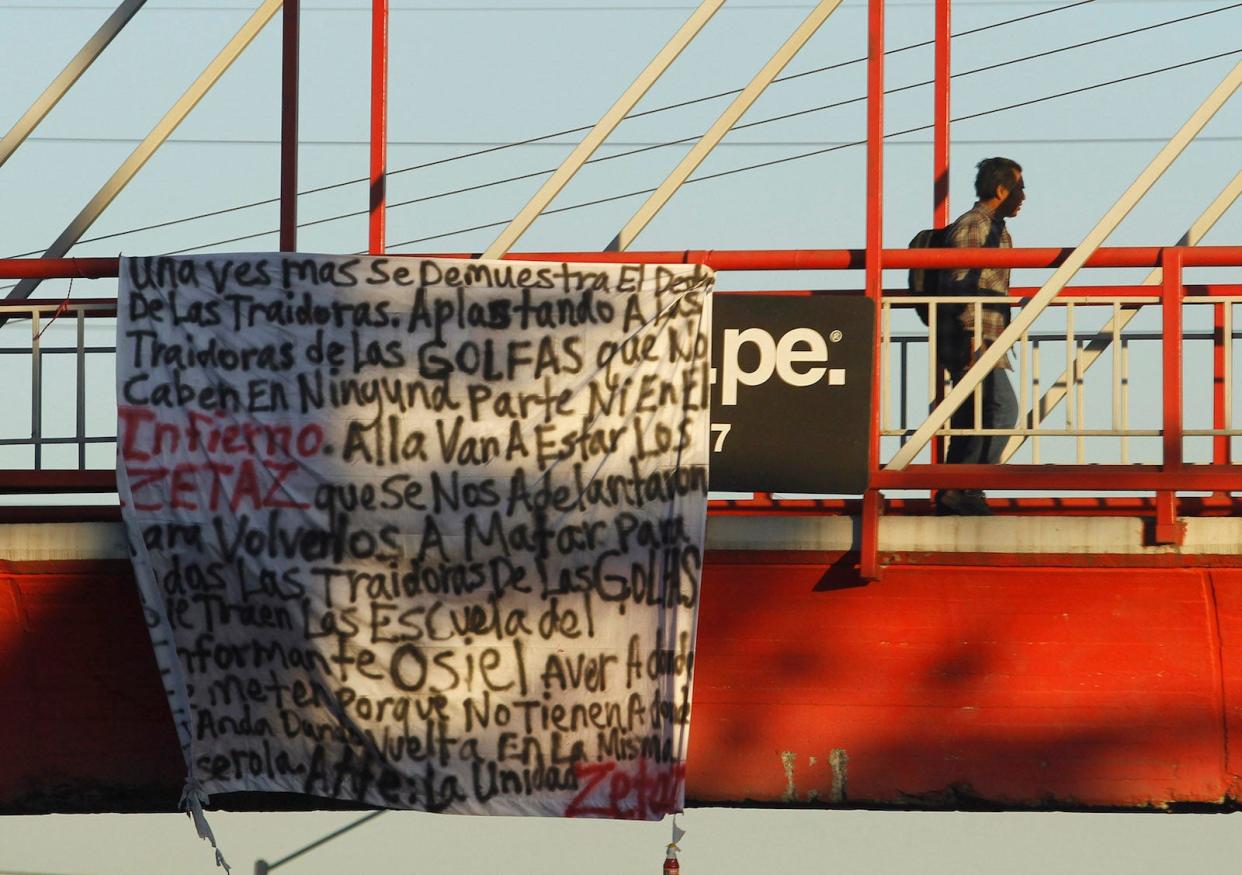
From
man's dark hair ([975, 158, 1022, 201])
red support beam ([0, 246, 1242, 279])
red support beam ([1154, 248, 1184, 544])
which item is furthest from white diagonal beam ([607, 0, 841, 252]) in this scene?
red support beam ([1154, 248, 1184, 544])

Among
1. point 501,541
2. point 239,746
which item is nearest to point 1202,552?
point 501,541

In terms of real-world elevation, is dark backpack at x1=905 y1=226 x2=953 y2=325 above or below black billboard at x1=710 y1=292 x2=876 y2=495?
above

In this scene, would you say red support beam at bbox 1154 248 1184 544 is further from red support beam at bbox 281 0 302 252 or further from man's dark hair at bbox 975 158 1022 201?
red support beam at bbox 281 0 302 252

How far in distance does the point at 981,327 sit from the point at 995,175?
0.94m

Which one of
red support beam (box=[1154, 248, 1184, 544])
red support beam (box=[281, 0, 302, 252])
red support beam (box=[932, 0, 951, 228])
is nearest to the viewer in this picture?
red support beam (box=[1154, 248, 1184, 544])

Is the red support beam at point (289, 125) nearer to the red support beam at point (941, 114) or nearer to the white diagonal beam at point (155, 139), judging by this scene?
the white diagonal beam at point (155, 139)

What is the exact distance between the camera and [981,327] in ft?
26.8

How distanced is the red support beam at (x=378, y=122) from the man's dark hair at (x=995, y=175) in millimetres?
3003

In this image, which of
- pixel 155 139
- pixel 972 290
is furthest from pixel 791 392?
pixel 155 139

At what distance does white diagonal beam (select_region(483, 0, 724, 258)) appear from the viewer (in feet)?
26.3

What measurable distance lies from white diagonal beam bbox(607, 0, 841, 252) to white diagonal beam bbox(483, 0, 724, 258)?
37 cm

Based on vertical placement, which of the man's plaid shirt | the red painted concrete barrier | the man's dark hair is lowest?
the red painted concrete barrier

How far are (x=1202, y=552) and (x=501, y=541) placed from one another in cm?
323

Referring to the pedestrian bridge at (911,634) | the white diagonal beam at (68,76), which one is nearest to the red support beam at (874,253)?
the pedestrian bridge at (911,634)
